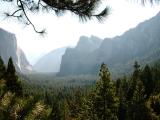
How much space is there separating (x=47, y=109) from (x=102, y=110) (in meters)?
50.1

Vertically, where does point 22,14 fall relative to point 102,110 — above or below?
above

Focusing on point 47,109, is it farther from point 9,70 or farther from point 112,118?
point 112,118

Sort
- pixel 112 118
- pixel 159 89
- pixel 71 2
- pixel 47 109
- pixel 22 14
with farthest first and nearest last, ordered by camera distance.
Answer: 1. pixel 159 89
2. pixel 112 118
3. pixel 22 14
4. pixel 71 2
5. pixel 47 109

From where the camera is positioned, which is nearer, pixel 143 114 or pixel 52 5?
pixel 52 5

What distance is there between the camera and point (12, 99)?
14.7 feet

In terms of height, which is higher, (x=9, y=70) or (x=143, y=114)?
(x=9, y=70)

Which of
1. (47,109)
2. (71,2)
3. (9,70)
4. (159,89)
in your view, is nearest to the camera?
(47,109)

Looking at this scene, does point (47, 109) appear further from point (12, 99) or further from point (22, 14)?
point (22, 14)

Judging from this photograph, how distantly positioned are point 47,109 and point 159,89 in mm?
74974

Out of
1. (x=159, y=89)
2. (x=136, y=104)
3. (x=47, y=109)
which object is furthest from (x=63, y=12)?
(x=159, y=89)

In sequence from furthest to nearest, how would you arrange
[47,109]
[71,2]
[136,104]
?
[136,104]
[71,2]
[47,109]

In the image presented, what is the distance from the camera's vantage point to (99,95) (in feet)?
177

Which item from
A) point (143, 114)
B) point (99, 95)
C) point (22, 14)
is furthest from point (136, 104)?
point (22, 14)

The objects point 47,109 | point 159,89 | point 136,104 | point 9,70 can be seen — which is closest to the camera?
point 47,109
